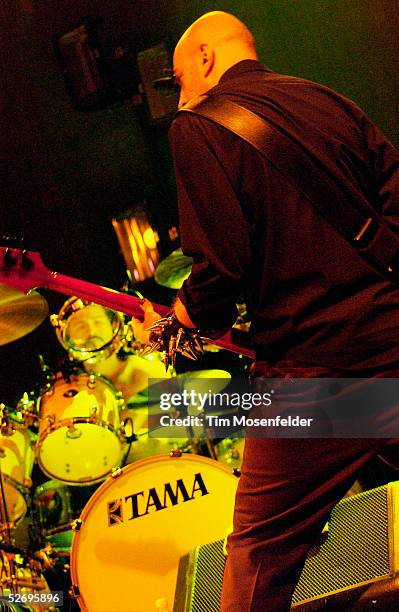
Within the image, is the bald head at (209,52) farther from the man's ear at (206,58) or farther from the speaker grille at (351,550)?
the speaker grille at (351,550)

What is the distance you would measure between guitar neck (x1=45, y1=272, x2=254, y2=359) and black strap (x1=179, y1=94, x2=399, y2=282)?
75 cm

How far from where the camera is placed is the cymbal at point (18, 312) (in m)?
3.34

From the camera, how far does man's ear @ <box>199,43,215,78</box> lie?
1996 mm

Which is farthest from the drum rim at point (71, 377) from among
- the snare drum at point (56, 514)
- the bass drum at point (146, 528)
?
the bass drum at point (146, 528)

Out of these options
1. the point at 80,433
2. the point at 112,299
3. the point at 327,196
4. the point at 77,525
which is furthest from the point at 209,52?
the point at 80,433

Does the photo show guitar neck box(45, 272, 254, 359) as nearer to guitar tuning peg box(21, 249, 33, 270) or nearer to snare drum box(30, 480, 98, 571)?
guitar tuning peg box(21, 249, 33, 270)

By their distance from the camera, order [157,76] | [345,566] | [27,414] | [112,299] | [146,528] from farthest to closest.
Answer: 1. [157,76]
2. [27,414]
3. [146,528]
4. [112,299]
5. [345,566]

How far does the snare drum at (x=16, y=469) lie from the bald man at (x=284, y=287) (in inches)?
76.8

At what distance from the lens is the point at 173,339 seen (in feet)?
6.53

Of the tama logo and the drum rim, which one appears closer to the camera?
the tama logo

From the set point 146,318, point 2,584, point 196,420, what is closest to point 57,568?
point 2,584

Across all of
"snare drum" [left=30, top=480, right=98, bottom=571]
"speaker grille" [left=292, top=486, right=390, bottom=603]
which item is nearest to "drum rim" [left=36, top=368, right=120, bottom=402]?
"snare drum" [left=30, top=480, right=98, bottom=571]

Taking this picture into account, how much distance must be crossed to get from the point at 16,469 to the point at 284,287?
7.54ft

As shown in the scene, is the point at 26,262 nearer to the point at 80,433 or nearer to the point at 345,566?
the point at 80,433
